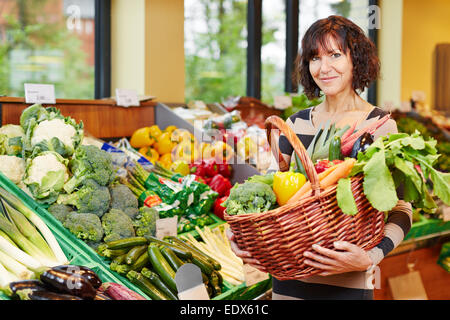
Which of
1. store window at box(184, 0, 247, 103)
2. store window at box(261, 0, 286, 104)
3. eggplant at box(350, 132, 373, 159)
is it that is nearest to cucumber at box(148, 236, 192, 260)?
eggplant at box(350, 132, 373, 159)

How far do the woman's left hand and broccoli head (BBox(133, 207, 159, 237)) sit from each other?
1.06m

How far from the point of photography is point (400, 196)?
1406 mm

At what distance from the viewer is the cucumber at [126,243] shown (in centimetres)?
185

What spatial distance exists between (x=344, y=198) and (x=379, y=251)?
29cm

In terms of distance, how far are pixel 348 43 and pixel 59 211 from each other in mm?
1354

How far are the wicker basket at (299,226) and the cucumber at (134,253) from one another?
0.69 m

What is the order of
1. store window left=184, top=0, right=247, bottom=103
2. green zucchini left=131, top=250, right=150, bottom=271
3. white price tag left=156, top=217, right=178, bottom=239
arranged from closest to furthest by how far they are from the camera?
green zucchini left=131, top=250, right=150, bottom=271, white price tag left=156, top=217, right=178, bottom=239, store window left=184, top=0, right=247, bottom=103

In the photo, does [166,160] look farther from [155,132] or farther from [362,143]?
[362,143]

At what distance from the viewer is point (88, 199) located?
197 centimetres

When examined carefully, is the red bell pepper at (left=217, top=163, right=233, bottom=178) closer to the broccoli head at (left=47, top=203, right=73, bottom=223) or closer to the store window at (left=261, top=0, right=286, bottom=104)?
the broccoli head at (left=47, top=203, right=73, bottom=223)

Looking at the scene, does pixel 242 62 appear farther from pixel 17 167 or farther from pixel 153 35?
pixel 17 167

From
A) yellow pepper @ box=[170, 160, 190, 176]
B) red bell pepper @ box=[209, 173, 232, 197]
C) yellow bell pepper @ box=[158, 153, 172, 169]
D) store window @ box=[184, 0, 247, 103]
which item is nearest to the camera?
red bell pepper @ box=[209, 173, 232, 197]

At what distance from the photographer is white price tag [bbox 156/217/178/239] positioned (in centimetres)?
213
